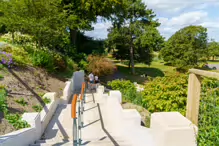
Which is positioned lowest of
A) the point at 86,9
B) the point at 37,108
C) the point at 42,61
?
the point at 37,108

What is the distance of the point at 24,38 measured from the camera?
11.6 metres

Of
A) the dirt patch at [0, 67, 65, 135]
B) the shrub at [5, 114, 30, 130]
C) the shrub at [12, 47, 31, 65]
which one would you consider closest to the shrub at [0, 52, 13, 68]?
the dirt patch at [0, 67, 65, 135]

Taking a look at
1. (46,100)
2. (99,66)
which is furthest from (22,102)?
(99,66)

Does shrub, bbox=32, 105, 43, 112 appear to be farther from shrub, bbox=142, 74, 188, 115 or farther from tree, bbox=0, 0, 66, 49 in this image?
tree, bbox=0, 0, 66, 49

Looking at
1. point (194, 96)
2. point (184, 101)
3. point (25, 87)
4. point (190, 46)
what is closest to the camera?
point (194, 96)

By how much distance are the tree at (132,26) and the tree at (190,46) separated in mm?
4633

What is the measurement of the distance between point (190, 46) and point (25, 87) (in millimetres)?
22908

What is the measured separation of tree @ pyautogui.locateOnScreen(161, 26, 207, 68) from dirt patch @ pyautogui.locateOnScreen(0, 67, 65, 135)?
20210 millimetres

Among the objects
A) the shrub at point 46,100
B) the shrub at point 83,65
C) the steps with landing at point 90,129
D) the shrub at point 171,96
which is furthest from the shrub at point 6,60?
the shrub at point 83,65

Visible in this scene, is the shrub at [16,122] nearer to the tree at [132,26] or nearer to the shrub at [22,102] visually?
the shrub at [22,102]

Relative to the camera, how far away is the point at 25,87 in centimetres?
686

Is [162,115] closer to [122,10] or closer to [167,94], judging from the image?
[167,94]

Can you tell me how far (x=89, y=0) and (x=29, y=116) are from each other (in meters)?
14.3

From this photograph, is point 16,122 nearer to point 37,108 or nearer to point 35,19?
point 37,108
